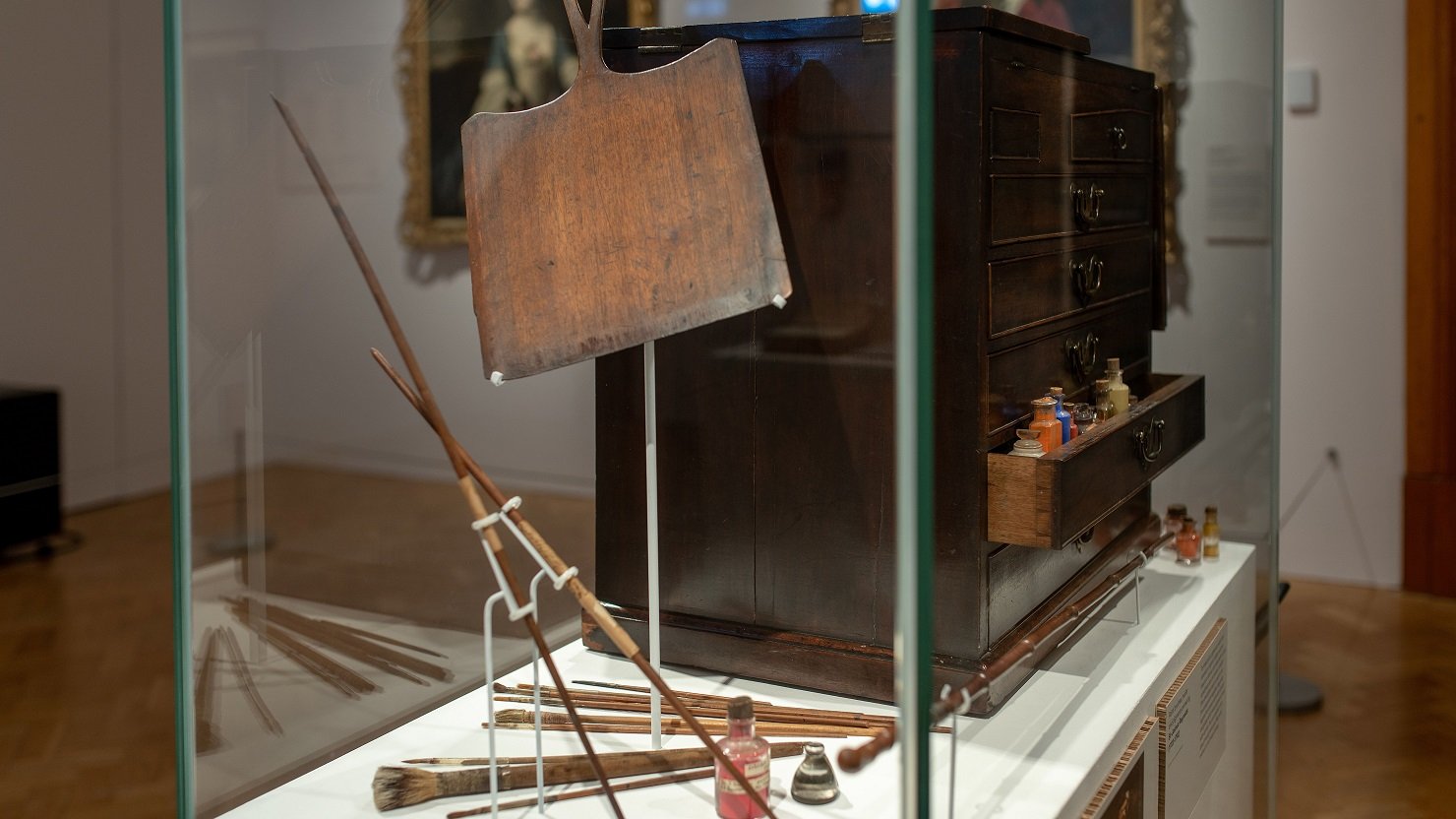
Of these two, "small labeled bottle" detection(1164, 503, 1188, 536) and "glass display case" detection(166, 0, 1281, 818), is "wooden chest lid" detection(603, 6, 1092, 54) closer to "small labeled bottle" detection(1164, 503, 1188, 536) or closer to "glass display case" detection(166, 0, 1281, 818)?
"glass display case" detection(166, 0, 1281, 818)

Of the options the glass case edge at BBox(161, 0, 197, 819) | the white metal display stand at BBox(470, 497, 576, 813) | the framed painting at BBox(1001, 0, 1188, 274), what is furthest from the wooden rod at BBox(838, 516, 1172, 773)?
the glass case edge at BBox(161, 0, 197, 819)

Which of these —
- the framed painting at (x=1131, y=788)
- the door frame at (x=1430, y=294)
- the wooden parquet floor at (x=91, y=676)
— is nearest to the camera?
the framed painting at (x=1131, y=788)

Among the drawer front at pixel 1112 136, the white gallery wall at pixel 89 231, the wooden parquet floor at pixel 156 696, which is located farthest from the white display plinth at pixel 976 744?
the white gallery wall at pixel 89 231

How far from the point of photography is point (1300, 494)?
16.3ft

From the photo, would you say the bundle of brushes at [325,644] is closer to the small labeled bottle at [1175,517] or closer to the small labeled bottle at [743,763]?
the small labeled bottle at [743,763]

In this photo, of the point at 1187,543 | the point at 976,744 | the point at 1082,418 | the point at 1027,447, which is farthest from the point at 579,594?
the point at 1187,543

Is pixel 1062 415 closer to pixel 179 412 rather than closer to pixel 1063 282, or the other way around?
pixel 1063 282

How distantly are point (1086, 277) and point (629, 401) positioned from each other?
2.33ft

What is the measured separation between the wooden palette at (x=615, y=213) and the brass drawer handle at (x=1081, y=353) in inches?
26.2

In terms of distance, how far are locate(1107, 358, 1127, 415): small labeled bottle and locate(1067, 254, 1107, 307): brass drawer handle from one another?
→ 120 mm

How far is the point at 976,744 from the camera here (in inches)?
58.6

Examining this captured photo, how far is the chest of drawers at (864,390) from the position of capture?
5.50 ft

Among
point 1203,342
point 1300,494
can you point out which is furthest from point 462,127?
point 1300,494

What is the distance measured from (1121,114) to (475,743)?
134 centimetres
